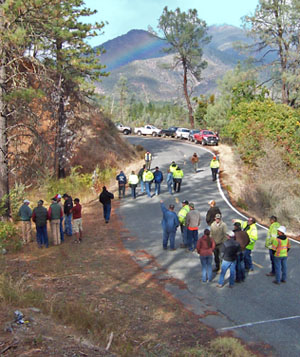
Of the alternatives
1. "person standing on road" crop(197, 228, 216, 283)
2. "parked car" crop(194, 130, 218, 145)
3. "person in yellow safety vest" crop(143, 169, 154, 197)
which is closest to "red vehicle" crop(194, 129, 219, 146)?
"parked car" crop(194, 130, 218, 145)

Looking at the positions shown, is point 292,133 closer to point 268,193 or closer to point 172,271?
point 268,193

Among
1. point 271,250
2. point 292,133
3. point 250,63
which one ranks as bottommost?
point 271,250

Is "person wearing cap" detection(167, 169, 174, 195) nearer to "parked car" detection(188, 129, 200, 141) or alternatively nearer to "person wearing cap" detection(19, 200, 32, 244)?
"person wearing cap" detection(19, 200, 32, 244)

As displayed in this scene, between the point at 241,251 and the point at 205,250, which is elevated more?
the point at 205,250

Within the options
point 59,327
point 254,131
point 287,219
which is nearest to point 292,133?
point 254,131

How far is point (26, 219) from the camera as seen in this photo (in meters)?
14.6

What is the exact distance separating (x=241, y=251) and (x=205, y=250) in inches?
39.2

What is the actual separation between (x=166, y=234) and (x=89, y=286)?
398cm

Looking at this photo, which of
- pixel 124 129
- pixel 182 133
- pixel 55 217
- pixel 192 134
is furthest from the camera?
pixel 124 129

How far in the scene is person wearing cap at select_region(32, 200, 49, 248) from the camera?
555 inches

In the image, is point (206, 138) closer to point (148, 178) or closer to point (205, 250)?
point (148, 178)

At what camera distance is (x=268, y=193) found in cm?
2244

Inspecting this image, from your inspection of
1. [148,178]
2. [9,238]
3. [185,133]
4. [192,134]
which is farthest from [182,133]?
[9,238]

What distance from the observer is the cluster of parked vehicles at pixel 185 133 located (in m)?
45.3
